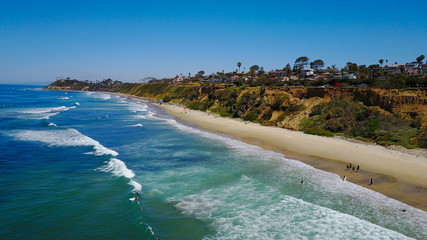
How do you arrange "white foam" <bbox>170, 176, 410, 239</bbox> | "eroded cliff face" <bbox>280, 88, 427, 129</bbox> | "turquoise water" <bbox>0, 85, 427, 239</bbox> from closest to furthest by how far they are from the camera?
"white foam" <bbox>170, 176, 410, 239</bbox> < "turquoise water" <bbox>0, 85, 427, 239</bbox> < "eroded cliff face" <bbox>280, 88, 427, 129</bbox>

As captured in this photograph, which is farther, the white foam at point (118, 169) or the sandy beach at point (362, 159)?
the white foam at point (118, 169)

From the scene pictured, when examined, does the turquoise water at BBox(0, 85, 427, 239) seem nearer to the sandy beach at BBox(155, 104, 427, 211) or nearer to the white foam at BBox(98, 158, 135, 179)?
the white foam at BBox(98, 158, 135, 179)

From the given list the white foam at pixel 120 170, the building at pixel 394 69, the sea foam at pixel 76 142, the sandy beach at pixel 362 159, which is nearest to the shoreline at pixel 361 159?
the sandy beach at pixel 362 159

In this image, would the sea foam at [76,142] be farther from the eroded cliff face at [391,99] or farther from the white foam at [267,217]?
the eroded cliff face at [391,99]

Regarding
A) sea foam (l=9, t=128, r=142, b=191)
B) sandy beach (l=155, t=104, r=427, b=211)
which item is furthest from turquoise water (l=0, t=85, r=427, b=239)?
sandy beach (l=155, t=104, r=427, b=211)

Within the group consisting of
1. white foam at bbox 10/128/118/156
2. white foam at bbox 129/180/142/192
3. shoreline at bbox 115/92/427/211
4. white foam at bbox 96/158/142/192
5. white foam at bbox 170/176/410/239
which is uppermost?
shoreline at bbox 115/92/427/211

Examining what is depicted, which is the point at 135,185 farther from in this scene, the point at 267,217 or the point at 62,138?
→ the point at 62,138

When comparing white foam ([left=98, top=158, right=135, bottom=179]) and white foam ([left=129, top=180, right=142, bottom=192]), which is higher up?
white foam ([left=98, top=158, right=135, bottom=179])

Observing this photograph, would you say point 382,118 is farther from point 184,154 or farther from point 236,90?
point 236,90
